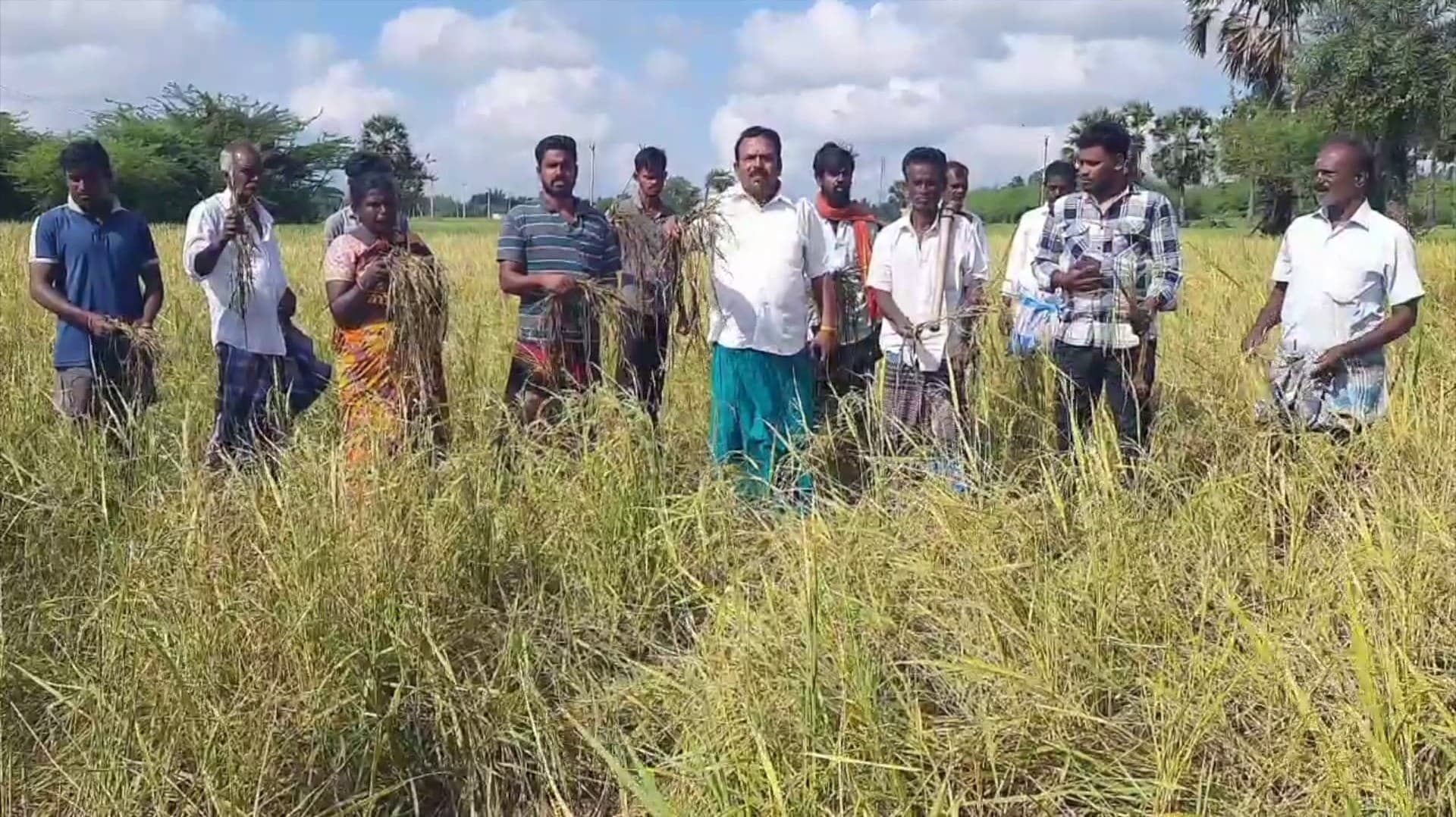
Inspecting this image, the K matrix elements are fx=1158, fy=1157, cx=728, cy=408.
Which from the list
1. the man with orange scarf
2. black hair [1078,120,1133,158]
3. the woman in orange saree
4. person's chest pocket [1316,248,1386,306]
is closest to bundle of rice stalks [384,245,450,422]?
the woman in orange saree

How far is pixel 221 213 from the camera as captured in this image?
377 centimetres

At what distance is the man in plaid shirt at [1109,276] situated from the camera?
11.8ft

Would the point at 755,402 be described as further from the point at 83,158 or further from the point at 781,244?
the point at 83,158

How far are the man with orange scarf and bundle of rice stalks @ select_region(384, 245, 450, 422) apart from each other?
1395mm

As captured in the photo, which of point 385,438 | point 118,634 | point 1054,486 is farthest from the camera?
point 385,438

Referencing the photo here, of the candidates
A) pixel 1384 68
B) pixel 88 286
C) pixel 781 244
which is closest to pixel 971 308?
pixel 781 244

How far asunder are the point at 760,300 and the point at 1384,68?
1152 cm

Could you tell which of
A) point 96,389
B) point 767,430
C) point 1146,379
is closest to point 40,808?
point 96,389

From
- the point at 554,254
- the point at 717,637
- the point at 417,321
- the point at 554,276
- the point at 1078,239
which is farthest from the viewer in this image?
the point at 554,254

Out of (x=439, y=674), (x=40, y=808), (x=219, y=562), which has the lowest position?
(x=40, y=808)

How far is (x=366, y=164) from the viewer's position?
384cm

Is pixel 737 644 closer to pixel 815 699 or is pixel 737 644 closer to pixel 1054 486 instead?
pixel 815 699

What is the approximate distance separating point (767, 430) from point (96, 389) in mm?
2187

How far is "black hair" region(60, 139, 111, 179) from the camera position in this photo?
3.78m
